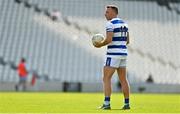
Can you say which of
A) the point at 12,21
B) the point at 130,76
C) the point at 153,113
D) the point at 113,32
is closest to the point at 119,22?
the point at 113,32

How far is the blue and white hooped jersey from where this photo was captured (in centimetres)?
1189

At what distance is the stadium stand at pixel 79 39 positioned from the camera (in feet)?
109

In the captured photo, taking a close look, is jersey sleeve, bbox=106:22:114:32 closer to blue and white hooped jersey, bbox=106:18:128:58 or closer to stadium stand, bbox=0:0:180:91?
blue and white hooped jersey, bbox=106:18:128:58

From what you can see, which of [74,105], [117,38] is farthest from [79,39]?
[117,38]

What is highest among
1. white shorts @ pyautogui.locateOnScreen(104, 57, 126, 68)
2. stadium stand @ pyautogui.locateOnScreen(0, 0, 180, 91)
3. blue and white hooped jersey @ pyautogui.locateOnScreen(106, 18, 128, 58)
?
stadium stand @ pyautogui.locateOnScreen(0, 0, 180, 91)

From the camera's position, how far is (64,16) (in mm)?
36531

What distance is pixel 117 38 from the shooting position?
12.0 m

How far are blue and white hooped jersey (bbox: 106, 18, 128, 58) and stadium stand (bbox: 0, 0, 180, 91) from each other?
20.6m

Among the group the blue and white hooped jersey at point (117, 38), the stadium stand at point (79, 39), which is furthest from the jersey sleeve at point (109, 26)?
the stadium stand at point (79, 39)

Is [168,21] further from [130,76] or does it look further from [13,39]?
[13,39]

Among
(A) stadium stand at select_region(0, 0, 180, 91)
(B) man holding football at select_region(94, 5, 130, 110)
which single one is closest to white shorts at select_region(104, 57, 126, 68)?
(B) man holding football at select_region(94, 5, 130, 110)

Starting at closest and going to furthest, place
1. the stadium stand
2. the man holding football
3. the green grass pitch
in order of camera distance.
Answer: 1. the green grass pitch
2. the man holding football
3. the stadium stand

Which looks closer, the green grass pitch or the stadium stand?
the green grass pitch

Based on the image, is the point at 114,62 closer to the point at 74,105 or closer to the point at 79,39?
the point at 74,105
